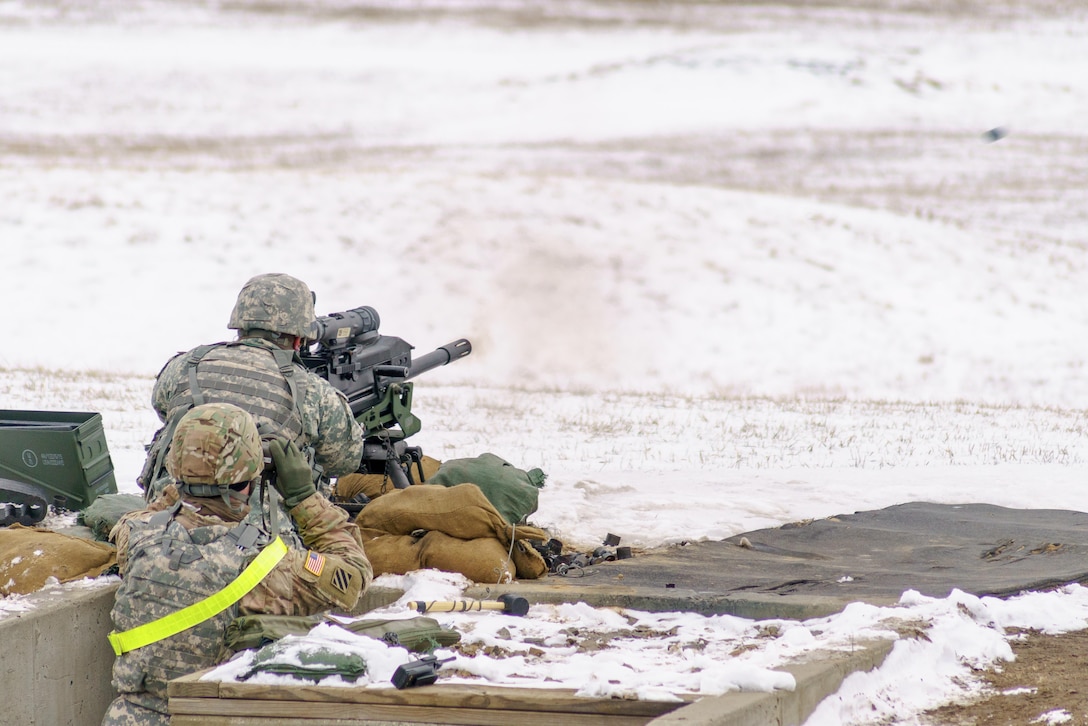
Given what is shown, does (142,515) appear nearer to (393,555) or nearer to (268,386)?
(268,386)

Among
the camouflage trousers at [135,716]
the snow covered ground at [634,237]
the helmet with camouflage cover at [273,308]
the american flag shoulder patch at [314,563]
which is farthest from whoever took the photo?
the snow covered ground at [634,237]

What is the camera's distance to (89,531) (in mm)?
5984

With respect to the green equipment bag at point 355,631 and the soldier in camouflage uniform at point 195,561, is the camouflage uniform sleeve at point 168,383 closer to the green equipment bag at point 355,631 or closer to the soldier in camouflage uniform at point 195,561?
the soldier in camouflage uniform at point 195,561

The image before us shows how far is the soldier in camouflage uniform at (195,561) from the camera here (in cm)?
445

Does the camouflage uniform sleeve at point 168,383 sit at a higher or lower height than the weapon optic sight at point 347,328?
lower

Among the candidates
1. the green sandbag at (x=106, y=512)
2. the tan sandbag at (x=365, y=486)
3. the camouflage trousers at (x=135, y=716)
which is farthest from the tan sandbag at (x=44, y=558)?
the tan sandbag at (x=365, y=486)

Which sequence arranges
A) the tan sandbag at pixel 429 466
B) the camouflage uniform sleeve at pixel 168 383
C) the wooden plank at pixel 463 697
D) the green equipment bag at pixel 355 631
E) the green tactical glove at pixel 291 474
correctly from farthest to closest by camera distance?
1. the tan sandbag at pixel 429 466
2. the camouflage uniform sleeve at pixel 168 383
3. the green tactical glove at pixel 291 474
4. the green equipment bag at pixel 355 631
5. the wooden plank at pixel 463 697

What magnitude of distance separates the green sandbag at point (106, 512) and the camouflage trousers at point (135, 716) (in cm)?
150

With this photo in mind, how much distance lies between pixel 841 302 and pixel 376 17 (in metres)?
37.1

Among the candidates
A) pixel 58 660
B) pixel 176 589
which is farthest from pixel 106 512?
pixel 176 589

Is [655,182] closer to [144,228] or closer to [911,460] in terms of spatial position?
[144,228]

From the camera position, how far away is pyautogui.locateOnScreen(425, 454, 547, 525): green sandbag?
6.62 meters

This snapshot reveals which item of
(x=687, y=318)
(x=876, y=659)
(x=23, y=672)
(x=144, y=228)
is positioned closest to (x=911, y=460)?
(x=876, y=659)

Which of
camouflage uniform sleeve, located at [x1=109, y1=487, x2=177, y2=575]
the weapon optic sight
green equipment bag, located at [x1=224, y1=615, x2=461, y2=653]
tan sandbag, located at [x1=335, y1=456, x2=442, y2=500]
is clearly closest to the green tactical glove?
camouflage uniform sleeve, located at [x1=109, y1=487, x2=177, y2=575]
